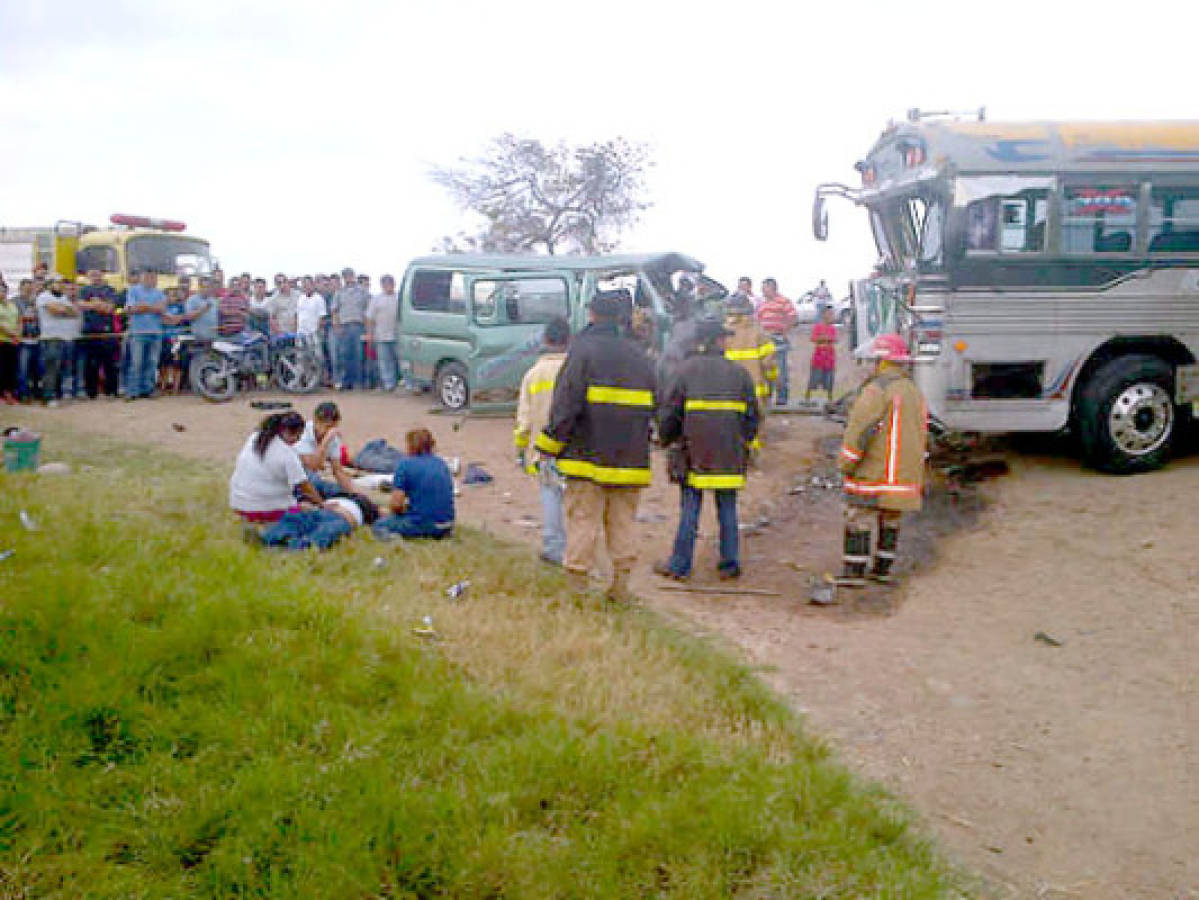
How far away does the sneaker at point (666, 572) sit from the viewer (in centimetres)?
758

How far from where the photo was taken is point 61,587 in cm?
518

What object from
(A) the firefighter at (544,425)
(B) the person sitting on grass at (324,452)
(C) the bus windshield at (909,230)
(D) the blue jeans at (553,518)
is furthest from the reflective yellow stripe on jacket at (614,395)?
(C) the bus windshield at (909,230)

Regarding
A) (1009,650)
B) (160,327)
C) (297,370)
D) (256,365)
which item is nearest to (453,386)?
(297,370)

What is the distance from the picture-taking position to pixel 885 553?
758 centimetres

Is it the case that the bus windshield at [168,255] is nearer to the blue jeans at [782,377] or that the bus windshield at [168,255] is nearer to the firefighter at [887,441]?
the blue jeans at [782,377]

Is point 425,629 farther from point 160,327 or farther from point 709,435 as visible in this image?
point 160,327

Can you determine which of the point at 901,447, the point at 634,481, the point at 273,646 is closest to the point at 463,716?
the point at 273,646

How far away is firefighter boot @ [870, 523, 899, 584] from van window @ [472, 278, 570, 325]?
7.21 m

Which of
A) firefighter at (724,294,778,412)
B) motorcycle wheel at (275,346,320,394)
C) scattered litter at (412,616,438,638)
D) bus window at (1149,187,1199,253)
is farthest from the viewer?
motorcycle wheel at (275,346,320,394)

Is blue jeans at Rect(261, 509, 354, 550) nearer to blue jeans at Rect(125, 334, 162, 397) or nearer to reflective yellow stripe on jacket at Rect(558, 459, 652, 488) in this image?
reflective yellow stripe on jacket at Rect(558, 459, 652, 488)

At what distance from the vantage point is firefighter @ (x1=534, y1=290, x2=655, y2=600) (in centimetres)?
616

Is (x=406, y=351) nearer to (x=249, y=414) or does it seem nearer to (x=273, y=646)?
(x=249, y=414)

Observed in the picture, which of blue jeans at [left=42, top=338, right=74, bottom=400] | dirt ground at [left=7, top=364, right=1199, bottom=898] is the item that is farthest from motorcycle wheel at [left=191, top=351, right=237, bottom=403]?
dirt ground at [left=7, top=364, right=1199, bottom=898]

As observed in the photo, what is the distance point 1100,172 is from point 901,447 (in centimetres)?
406
